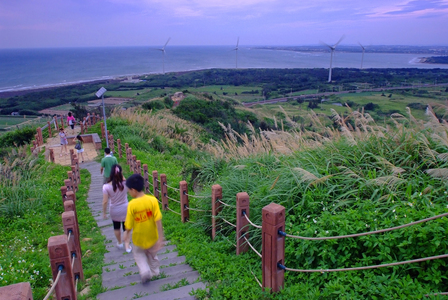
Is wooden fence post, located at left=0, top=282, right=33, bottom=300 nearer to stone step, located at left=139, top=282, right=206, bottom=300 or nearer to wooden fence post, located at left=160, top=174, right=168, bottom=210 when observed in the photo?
stone step, located at left=139, top=282, right=206, bottom=300

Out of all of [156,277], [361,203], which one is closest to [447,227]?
[361,203]

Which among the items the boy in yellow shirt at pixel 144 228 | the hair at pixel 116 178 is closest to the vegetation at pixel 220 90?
the hair at pixel 116 178

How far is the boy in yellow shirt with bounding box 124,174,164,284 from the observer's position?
3.86m

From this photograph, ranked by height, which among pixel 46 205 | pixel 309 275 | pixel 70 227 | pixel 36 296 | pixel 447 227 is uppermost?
pixel 447 227

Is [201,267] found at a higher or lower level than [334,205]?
lower

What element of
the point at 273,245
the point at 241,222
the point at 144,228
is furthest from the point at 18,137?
the point at 273,245

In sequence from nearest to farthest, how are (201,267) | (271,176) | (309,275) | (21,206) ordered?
(309,275), (201,267), (271,176), (21,206)

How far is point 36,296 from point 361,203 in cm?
409

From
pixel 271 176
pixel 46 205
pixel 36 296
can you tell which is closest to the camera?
pixel 36 296

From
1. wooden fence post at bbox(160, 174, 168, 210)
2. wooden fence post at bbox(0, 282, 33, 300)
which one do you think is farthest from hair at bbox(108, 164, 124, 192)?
wooden fence post at bbox(0, 282, 33, 300)

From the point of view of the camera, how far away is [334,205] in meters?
4.08

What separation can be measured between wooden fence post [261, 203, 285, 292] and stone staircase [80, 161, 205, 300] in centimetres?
89

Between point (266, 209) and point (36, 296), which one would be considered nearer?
point (266, 209)

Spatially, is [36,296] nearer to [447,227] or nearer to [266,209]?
[266,209]
